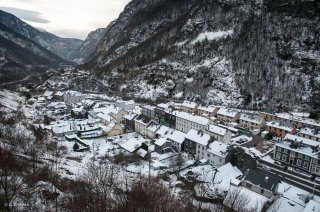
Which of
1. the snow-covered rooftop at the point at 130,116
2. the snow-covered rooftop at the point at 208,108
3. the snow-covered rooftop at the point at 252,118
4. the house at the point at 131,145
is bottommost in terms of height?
the house at the point at 131,145

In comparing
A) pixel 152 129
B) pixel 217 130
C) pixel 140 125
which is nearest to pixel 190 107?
pixel 140 125

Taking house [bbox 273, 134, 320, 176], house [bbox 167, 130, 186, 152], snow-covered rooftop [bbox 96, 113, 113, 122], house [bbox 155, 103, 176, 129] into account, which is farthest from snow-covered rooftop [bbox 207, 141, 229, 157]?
snow-covered rooftop [bbox 96, 113, 113, 122]

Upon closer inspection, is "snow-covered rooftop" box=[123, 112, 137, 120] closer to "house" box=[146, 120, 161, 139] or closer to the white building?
"house" box=[146, 120, 161, 139]

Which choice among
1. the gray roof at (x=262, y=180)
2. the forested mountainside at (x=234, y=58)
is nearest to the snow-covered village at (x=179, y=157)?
the gray roof at (x=262, y=180)

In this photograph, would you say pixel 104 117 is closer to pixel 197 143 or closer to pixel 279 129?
pixel 197 143

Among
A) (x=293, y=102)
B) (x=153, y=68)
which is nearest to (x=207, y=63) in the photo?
(x=153, y=68)

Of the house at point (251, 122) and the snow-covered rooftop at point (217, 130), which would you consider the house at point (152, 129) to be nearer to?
the snow-covered rooftop at point (217, 130)
